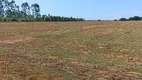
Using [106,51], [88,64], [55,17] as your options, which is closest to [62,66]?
[88,64]

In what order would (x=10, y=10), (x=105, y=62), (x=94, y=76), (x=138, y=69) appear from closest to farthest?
(x=94, y=76) → (x=138, y=69) → (x=105, y=62) → (x=10, y=10)

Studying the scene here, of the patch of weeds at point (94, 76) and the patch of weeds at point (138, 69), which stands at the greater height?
the patch of weeds at point (94, 76)

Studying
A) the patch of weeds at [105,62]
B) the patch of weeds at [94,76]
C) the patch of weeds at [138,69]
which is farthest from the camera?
the patch of weeds at [105,62]

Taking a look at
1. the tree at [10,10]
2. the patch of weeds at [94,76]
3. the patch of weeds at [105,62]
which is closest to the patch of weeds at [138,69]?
the patch of weeds at [105,62]

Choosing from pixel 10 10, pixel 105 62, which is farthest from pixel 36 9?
pixel 105 62

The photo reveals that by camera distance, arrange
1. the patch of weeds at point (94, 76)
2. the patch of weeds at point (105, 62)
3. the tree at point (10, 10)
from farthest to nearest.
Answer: the tree at point (10, 10), the patch of weeds at point (105, 62), the patch of weeds at point (94, 76)

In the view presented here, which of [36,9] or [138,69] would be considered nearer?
[138,69]

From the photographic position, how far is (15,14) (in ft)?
298

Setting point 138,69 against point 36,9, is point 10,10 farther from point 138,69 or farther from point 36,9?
point 138,69

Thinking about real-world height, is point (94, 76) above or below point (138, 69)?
above

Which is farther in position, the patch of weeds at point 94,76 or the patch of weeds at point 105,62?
the patch of weeds at point 105,62

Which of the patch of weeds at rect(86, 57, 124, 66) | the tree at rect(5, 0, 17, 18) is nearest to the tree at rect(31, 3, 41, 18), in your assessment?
the tree at rect(5, 0, 17, 18)

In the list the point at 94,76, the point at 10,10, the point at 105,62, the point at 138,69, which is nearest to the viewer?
the point at 94,76

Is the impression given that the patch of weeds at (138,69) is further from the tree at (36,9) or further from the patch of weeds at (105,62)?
the tree at (36,9)
